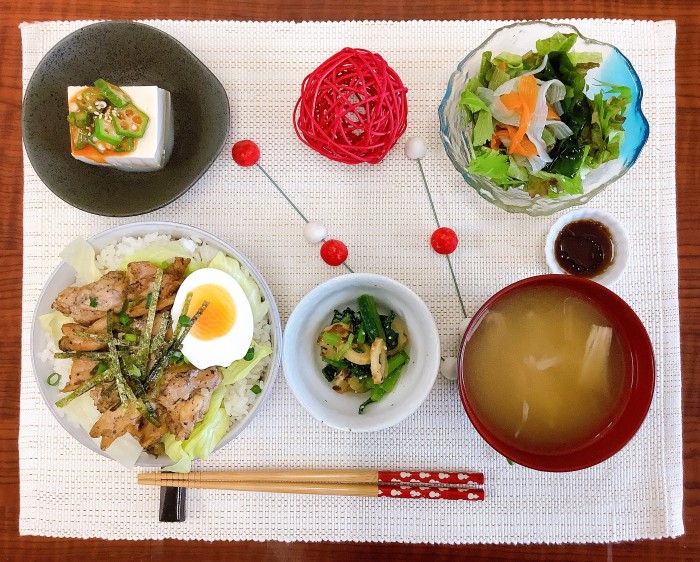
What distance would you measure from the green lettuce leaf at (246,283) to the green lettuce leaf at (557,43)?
0.98 meters

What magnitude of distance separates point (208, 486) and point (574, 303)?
3.75 ft

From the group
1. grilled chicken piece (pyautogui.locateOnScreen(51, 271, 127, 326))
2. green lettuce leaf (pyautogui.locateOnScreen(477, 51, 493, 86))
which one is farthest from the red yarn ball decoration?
grilled chicken piece (pyautogui.locateOnScreen(51, 271, 127, 326))

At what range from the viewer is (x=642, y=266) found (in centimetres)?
163

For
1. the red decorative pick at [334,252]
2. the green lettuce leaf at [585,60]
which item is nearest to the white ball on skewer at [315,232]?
the red decorative pick at [334,252]

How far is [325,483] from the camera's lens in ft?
5.17

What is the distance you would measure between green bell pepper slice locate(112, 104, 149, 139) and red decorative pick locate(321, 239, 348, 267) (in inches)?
24.1

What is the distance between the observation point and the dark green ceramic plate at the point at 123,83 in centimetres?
156

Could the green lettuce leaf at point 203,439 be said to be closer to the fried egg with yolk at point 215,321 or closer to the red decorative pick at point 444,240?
the fried egg with yolk at point 215,321

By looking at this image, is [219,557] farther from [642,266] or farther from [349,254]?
[642,266]

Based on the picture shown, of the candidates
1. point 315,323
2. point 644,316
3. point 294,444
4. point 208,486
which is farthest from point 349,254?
point 644,316

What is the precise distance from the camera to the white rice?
1.51 m

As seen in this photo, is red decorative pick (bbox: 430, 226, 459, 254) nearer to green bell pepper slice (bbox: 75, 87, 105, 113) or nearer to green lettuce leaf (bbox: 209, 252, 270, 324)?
green lettuce leaf (bbox: 209, 252, 270, 324)

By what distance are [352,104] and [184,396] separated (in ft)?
2.90

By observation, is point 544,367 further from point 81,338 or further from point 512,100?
point 81,338
